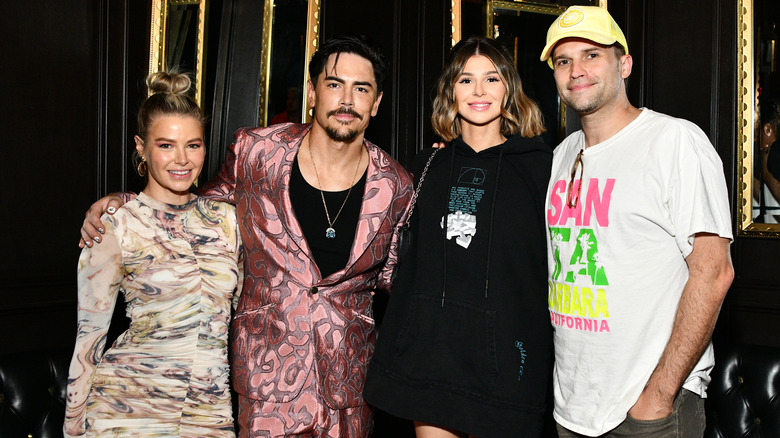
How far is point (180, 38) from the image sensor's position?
2844 mm

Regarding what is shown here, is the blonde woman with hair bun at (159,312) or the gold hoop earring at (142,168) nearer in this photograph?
the blonde woman with hair bun at (159,312)

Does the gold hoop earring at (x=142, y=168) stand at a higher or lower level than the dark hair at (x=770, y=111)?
lower

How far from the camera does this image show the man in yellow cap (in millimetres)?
1638

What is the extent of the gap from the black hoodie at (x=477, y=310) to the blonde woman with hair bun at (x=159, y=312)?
0.50 metres

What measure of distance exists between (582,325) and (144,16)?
7.24 ft

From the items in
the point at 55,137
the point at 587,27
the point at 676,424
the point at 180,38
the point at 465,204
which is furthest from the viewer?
the point at 180,38

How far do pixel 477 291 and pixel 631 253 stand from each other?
1.44 ft

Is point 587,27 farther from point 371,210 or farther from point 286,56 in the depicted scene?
point 286,56

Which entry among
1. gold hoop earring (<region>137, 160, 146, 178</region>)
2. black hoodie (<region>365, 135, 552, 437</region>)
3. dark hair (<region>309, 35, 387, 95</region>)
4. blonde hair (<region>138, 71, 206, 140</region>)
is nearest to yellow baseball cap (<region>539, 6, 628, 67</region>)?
black hoodie (<region>365, 135, 552, 437</region>)

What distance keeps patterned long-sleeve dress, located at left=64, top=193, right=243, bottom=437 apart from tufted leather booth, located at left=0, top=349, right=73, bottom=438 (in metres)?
0.42

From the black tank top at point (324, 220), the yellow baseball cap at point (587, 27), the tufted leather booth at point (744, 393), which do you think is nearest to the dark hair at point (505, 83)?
the yellow baseball cap at point (587, 27)

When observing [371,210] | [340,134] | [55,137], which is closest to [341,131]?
[340,134]

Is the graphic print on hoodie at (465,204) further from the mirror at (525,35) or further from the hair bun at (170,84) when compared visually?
the mirror at (525,35)

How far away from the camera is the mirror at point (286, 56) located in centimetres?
288
